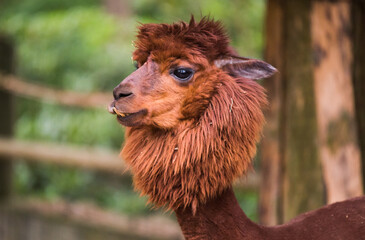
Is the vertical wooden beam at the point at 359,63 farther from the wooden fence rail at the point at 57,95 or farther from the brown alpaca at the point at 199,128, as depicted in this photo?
the wooden fence rail at the point at 57,95

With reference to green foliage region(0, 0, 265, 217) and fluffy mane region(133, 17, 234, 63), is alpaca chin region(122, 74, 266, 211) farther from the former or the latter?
green foliage region(0, 0, 265, 217)

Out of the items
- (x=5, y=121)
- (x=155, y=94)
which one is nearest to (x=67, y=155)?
(x=5, y=121)

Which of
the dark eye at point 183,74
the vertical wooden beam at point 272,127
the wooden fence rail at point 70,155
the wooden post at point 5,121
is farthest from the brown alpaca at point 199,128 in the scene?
the wooden post at point 5,121

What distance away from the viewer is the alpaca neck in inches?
86.0

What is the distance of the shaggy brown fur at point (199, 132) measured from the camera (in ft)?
7.12

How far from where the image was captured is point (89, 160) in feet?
16.9

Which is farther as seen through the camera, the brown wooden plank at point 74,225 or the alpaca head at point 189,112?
the brown wooden plank at point 74,225

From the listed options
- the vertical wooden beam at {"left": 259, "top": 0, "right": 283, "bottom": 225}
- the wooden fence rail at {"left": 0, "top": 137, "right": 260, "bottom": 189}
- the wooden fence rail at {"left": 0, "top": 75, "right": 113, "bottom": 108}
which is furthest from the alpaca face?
the wooden fence rail at {"left": 0, "top": 75, "right": 113, "bottom": 108}

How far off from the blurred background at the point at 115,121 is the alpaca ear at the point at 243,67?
0.50 m

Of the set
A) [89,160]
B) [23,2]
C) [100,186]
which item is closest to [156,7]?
[23,2]

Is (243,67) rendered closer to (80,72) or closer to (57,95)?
(57,95)

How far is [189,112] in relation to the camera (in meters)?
2.22

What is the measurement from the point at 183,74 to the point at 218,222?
635 millimetres

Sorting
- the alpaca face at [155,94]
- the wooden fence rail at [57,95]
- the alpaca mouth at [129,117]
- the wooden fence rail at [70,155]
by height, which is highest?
the wooden fence rail at [57,95]
